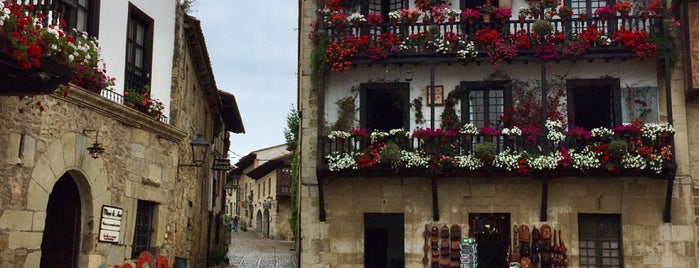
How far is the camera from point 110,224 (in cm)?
1170

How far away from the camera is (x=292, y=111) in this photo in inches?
1460

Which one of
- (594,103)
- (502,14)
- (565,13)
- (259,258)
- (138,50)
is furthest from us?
(259,258)

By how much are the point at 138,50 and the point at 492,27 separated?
8238mm

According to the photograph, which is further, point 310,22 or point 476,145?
point 310,22

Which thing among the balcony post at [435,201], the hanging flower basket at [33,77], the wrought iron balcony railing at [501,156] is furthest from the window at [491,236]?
the hanging flower basket at [33,77]

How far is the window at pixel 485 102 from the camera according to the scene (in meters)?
17.2

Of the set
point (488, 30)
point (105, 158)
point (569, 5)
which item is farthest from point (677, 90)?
point (105, 158)

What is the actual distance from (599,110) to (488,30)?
11.4 ft

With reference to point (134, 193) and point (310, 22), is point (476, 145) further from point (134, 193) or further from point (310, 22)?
point (134, 193)

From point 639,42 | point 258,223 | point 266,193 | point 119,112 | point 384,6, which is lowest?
point 258,223

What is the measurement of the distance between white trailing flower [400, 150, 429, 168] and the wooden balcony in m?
2.21

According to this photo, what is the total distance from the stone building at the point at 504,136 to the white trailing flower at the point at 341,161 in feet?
0.09

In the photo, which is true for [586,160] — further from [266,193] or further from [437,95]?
[266,193]

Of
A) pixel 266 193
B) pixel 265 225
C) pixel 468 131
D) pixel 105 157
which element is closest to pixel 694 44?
pixel 468 131
